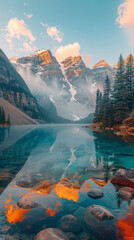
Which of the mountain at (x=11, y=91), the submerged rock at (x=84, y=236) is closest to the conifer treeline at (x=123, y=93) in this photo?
the submerged rock at (x=84, y=236)

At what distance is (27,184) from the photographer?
22.9 ft

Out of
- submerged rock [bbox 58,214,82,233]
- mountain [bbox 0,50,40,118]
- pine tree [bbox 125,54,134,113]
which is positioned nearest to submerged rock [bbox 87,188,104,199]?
submerged rock [bbox 58,214,82,233]

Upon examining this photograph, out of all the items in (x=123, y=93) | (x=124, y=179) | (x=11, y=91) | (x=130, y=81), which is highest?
(x=11, y=91)

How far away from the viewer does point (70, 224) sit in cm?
390

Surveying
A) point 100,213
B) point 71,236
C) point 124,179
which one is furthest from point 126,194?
point 71,236

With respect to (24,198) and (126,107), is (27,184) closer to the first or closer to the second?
(24,198)

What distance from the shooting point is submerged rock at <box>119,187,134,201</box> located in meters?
5.37

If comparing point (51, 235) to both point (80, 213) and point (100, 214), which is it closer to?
point (80, 213)

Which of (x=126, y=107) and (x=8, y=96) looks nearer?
(x=126, y=107)

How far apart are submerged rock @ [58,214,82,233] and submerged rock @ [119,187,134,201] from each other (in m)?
2.63

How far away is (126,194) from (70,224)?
3.18 metres

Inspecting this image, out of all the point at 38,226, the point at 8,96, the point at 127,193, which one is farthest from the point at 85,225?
the point at 8,96

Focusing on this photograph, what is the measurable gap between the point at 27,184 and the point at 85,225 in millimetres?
4282

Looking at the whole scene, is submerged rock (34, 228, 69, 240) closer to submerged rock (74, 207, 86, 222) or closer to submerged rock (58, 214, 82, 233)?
submerged rock (58, 214, 82, 233)
